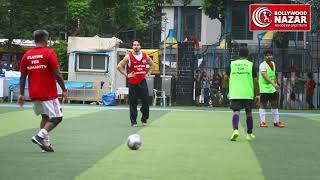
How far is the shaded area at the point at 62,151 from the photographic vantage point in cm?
805

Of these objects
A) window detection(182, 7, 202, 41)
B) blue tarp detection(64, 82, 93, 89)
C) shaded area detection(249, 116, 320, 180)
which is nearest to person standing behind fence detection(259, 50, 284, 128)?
shaded area detection(249, 116, 320, 180)

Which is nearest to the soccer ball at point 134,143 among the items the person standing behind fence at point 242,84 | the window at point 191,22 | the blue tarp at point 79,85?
the person standing behind fence at point 242,84

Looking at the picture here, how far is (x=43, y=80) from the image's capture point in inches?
392

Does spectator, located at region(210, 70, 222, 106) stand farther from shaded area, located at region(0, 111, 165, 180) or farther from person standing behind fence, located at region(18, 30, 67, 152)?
person standing behind fence, located at region(18, 30, 67, 152)

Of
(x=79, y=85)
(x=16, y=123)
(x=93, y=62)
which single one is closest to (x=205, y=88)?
(x=93, y=62)

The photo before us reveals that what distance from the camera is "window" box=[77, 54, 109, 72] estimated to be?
31.0 metres

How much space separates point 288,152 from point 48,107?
154 inches

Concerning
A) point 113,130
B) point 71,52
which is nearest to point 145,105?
point 113,130

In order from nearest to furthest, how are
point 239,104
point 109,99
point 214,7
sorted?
point 239,104, point 109,99, point 214,7

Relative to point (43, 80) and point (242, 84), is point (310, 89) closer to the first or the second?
point (242, 84)

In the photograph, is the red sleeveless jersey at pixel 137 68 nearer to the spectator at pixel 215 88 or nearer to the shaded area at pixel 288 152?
the shaded area at pixel 288 152

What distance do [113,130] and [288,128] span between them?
15.2 feet

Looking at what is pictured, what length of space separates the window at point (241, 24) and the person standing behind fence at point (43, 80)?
41713mm

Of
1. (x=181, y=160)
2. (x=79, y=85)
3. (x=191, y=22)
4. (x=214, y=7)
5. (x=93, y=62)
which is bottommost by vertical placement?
(x=181, y=160)
